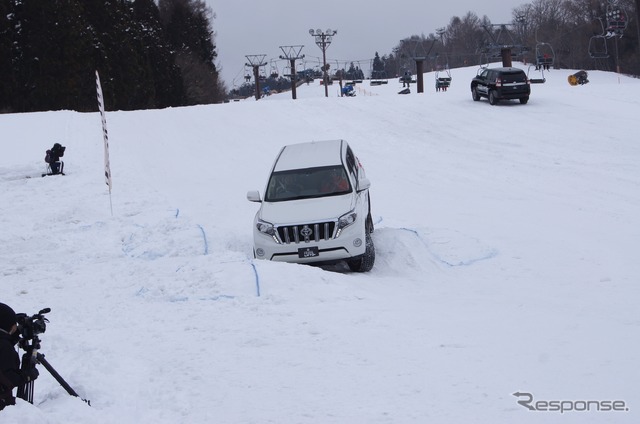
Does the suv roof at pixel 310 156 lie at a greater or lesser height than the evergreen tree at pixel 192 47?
lesser

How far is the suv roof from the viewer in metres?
13.2

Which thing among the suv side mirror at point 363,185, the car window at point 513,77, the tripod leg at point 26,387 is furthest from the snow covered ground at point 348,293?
the car window at point 513,77

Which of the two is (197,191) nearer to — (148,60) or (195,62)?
(148,60)

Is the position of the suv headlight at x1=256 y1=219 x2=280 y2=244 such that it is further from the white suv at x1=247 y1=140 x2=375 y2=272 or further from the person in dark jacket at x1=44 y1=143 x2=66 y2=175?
the person in dark jacket at x1=44 y1=143 x2=66 y2=175

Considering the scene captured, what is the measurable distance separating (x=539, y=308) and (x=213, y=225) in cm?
865

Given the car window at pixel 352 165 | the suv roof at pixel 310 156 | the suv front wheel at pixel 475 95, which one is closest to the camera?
the suv roof at pixel 310 156

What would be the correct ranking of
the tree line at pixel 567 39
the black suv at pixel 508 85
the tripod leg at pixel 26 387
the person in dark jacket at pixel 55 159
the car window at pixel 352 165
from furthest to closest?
the tree line at pixel 567 39 < the black suv at pixel 508 85 < the person in dark jacket at pixel 55 159 < the car window at pixel 352 165 < the tripod leg at pixel 26 387

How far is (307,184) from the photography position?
12.7 meters

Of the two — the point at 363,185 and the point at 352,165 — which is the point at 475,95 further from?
the point at 363,185

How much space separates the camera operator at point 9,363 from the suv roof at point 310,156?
804cm

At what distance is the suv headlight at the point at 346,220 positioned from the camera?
37.8ft

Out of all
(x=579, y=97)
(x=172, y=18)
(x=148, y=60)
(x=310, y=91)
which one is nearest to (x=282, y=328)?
(x=579, y=97)

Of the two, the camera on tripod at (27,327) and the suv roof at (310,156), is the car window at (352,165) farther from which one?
the camera on tripod at (27,327)

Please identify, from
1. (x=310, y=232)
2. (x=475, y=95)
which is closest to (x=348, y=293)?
(x=310, y=232)
